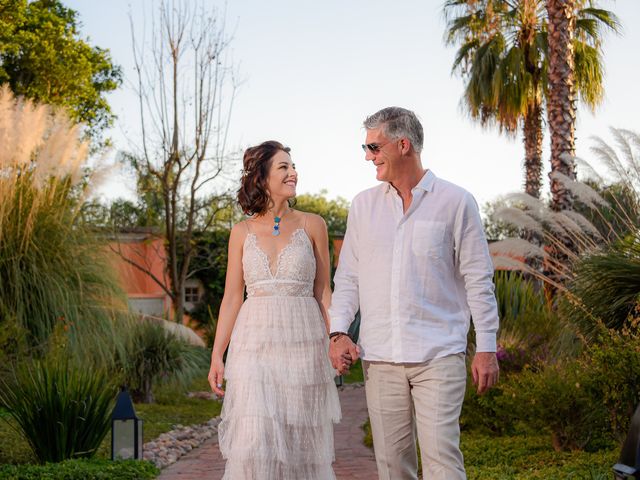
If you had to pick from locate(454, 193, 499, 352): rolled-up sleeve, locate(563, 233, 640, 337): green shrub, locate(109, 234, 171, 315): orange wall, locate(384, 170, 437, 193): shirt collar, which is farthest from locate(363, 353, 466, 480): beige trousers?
locate(109, 234, 171, 315): orange wall

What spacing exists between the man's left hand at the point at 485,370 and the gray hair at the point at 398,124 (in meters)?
0.94

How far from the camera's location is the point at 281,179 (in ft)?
16.4

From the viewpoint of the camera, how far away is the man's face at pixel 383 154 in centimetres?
404

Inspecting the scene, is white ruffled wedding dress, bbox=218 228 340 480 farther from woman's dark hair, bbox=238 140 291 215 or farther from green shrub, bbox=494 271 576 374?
green shrub, bbox=494 271 576 374

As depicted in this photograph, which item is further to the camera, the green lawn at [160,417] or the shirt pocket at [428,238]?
the green lawn at [160,417]

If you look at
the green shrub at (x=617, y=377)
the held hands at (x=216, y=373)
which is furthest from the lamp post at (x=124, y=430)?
the green shrub at (x=617, y=377)

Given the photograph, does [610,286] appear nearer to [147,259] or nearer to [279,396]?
[279,396]

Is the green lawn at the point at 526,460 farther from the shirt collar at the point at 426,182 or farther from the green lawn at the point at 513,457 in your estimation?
the shirt collar at the point at 426,182

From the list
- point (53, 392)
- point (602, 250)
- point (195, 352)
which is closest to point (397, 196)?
point (53, 392)

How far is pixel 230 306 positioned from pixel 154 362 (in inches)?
314

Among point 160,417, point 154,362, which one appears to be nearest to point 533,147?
point 154,362

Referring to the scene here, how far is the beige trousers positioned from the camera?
148 inches

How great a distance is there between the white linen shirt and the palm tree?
681 inches

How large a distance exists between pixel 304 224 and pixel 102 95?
27.1 metres
